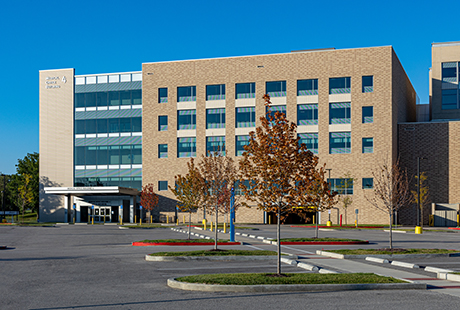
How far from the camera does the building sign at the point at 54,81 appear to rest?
71.0 metres

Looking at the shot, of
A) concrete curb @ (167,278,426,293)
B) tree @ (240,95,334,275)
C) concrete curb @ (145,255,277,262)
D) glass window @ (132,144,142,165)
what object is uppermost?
glass window @ (132,144,142,165)

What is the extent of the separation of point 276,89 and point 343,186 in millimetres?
14431

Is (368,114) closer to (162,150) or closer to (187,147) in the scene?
(187,147)

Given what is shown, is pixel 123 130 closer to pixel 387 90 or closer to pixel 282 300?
pixel 387 90

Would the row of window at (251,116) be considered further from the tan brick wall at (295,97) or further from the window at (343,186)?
the window at (343,186)

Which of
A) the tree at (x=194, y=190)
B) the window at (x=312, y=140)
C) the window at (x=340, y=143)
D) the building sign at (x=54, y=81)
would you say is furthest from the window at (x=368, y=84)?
the building sign at (x=54, y=81)

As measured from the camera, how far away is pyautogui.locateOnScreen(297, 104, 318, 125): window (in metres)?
61.6

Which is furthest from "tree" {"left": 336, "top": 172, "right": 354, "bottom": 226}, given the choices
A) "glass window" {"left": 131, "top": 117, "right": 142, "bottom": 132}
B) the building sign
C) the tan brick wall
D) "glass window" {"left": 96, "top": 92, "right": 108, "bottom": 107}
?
the building sign

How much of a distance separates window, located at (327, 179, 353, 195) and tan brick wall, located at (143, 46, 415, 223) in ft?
2.30

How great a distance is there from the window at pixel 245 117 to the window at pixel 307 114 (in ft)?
18.6

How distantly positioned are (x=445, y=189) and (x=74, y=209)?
47.0m

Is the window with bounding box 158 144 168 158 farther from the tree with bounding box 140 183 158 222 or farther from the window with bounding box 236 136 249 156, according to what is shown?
the window with bounding box 236 136 249 156

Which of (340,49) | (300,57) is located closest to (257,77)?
(300,57)

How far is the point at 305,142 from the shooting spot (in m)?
62.8
